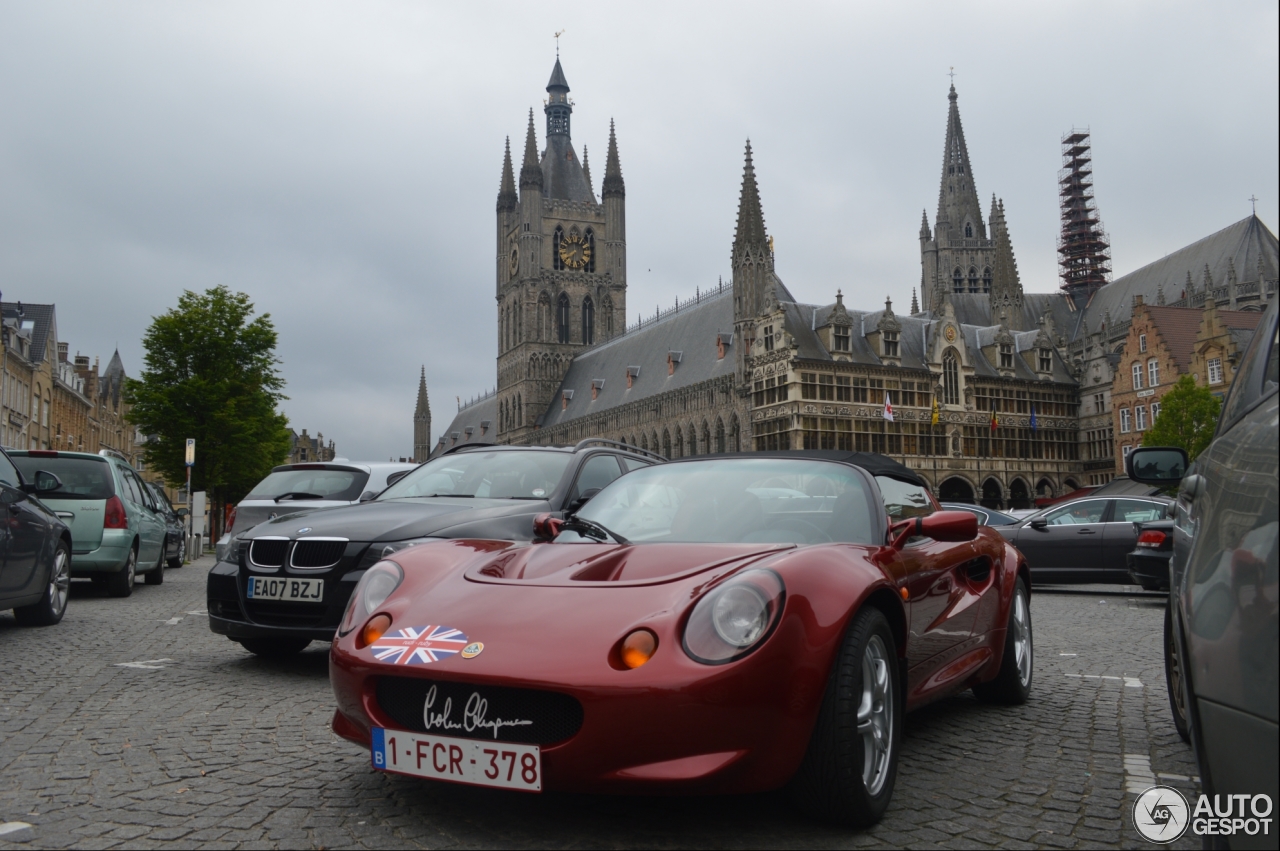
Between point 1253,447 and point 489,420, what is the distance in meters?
Result: 106

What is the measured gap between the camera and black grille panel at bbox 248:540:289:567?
643 centimetres

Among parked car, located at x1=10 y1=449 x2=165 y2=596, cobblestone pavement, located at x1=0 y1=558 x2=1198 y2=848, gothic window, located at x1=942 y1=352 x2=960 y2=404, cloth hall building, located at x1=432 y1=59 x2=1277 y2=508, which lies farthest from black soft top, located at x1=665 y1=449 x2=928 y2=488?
gothic window, located at x1=942 y1=352 x2=960 y2=404

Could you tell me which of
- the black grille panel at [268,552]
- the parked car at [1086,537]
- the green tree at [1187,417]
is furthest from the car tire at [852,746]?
the green tree at [1187,417]

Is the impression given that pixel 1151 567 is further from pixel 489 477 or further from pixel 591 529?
pixel 591 529

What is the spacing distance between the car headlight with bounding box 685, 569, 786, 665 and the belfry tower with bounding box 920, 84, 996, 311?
279 feet

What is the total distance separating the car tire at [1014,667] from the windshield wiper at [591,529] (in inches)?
94.3

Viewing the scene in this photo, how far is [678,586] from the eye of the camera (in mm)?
3414

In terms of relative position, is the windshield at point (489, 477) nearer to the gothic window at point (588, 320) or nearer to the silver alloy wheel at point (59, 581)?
the silver alloy wheel at point (59, 581)

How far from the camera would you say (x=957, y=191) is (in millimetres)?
88812

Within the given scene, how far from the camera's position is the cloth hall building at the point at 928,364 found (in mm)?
54781

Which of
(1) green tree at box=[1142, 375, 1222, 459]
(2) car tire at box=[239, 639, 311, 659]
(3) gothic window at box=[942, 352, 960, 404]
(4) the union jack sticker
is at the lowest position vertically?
(2) car tire at box=[239, 639, 311, 659]

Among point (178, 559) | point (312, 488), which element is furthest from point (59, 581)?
point (178, 559)

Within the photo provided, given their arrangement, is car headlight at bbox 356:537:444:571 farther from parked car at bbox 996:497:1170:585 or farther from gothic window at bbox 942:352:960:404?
gothic window at bbox 942:352:960:404

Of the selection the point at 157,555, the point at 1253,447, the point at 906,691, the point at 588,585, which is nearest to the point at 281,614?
the point at 588,585
